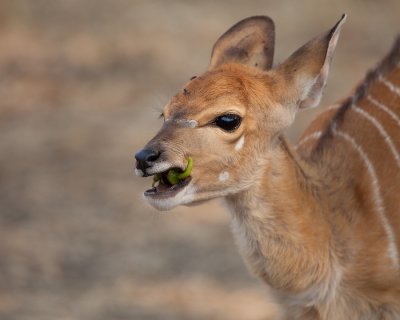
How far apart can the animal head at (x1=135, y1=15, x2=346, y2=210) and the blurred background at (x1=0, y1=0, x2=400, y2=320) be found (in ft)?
1.37

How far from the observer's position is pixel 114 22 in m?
11.2

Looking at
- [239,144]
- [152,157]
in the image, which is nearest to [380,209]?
[239,144]

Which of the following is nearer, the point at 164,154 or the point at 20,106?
the point at 164,154

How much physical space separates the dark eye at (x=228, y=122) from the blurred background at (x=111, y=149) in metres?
0.49

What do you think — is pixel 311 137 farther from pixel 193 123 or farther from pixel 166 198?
pixel 166 198

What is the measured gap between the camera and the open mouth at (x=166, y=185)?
4160 millimetres

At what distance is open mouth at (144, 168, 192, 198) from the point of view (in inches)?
164

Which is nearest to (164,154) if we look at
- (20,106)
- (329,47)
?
(329,47)

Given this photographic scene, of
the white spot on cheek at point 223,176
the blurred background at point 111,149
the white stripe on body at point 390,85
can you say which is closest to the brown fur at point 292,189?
the white spot on cheek at point 223,176

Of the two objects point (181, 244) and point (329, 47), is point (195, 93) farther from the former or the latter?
point (181, 244)

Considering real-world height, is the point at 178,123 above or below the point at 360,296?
above

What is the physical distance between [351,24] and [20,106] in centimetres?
412

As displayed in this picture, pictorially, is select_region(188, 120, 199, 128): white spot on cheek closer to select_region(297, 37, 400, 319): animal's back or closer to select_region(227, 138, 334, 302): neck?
select_region(227, 138, 334, 302): neck

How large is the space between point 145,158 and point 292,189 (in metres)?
0.80
